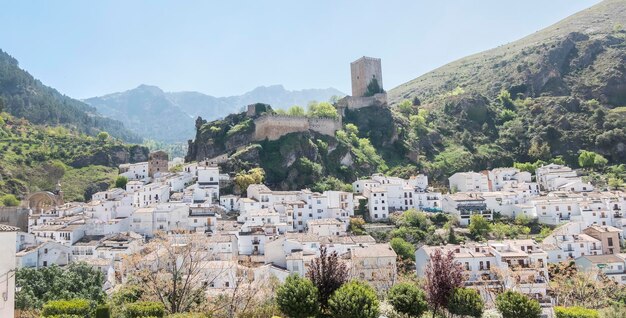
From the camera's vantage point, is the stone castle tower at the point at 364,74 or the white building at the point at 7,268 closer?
the white building at the point at 7,268

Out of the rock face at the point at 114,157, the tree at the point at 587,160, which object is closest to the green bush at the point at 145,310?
the rock face at the point at 114,157

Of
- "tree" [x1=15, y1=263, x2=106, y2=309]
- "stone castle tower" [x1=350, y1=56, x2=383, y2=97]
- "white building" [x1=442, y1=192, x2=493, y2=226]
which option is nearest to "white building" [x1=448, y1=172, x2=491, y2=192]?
"white building" [x1=442, y1=192, x2=493, y2=226]

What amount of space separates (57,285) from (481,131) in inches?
3292

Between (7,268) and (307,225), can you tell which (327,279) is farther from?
(307,225)

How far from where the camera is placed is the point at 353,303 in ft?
68.6

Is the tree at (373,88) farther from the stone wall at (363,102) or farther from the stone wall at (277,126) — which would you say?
the stone wall at (277,126)

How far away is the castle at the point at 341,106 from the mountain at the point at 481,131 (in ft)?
4.85

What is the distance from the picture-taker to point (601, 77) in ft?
355

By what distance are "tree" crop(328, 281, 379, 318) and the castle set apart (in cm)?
5606

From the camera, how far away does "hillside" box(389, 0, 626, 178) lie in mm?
88756

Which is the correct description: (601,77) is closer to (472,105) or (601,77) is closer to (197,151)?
(472,105)

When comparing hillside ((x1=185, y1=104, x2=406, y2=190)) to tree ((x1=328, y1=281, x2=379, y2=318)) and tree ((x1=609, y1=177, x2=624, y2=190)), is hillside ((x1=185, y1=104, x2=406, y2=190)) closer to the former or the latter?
tree ((x1=609, y1=177, x2=624, y2=190))

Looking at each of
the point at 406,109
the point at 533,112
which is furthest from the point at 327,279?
the point at 533,112

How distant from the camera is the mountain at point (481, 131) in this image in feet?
249
